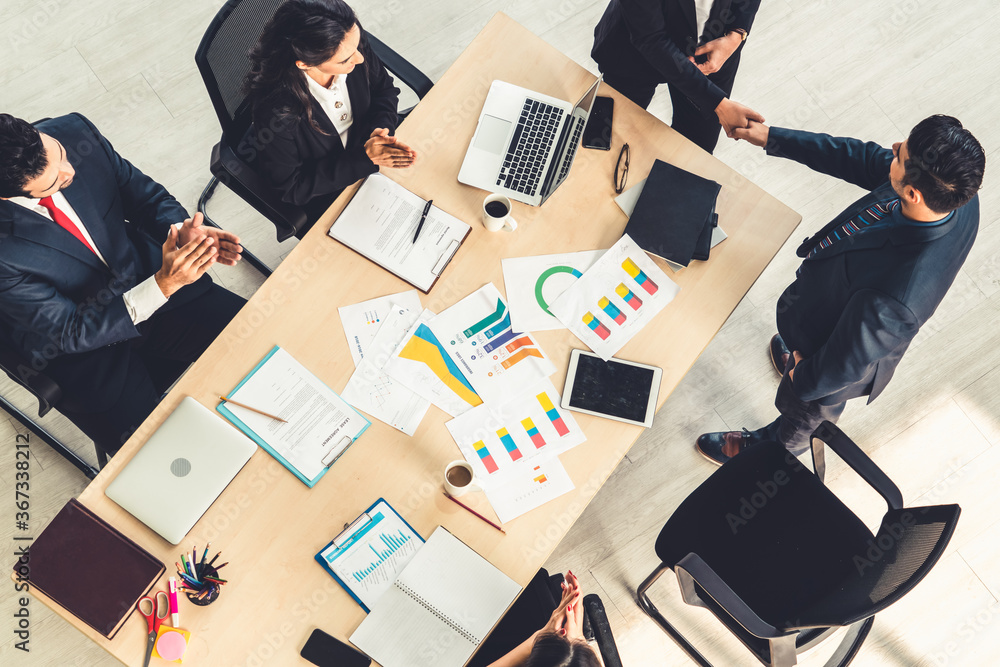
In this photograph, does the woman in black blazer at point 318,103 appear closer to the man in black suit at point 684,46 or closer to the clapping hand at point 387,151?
the clapping hand at point 387,151

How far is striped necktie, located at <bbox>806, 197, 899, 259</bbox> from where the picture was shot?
6.25ft

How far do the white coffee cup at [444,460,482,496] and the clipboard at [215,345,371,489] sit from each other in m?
0.27

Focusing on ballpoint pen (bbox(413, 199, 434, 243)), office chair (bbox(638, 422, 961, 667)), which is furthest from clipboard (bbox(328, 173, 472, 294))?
office chair (bbox(638, 422, 961, 667))

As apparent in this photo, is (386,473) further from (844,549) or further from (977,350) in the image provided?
(977,350)

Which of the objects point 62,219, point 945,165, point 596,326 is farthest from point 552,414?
point 62,219

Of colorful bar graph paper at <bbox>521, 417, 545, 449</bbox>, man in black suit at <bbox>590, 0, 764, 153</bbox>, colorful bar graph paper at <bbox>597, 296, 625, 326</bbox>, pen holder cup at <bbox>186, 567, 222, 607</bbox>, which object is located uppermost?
man in black suit at <bbox>590, 0, 764, 153</bbox>

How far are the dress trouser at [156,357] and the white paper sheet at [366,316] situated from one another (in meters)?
0.60

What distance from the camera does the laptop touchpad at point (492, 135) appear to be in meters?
2.05

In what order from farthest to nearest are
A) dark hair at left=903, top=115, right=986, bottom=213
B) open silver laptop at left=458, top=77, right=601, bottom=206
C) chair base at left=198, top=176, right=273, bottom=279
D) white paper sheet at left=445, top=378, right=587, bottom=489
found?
chair base at left=198, top=176, right=273, bottom=279 < open silver laptop at left=458, top=77, right=601, bottom=206 < white paper sheet at left=445, top=378, right=587, bottom=489 < dark hair at left=903, top=115, right=986, bottom=213

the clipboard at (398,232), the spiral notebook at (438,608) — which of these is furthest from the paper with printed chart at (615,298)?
the spiral notebook at (438,608)

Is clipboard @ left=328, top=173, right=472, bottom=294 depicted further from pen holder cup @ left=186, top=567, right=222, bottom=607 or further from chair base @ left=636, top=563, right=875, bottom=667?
chair base @ left=636, top=563, right=875, bottom=667

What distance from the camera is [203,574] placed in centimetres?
165

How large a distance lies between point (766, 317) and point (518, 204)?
1383mm

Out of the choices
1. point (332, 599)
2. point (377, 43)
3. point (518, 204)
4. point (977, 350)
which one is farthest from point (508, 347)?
point (977, 350)
